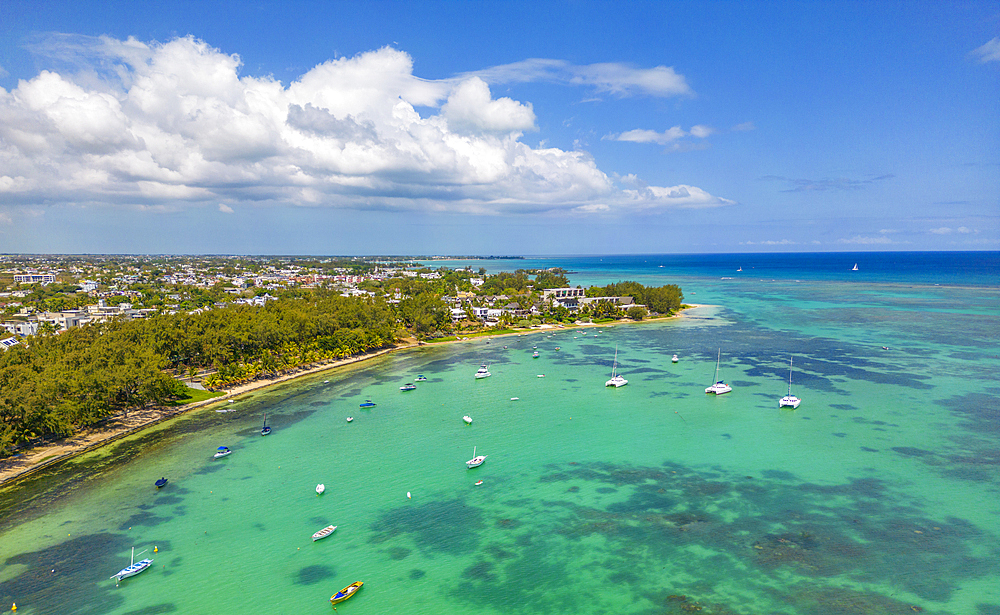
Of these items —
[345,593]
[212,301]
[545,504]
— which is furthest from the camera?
[212,301]

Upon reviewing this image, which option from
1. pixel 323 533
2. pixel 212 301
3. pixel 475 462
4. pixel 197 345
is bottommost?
pixel 323 533

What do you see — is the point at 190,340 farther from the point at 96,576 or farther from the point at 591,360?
the point at 591,360

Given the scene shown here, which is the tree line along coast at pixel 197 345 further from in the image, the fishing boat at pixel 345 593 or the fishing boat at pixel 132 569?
the fishing boat at pixel 345 593

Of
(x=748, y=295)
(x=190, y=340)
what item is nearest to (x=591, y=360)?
(x=190, y=340)

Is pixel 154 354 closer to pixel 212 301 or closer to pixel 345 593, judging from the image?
pixel 345 593

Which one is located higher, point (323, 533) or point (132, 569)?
point (323, 533)

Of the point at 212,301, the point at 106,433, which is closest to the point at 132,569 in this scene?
the point at 106,433

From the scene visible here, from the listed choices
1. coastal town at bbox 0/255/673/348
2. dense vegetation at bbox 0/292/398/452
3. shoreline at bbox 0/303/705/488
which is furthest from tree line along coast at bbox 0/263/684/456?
shoreline at bbox 0/303/705/488
